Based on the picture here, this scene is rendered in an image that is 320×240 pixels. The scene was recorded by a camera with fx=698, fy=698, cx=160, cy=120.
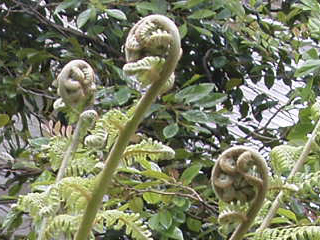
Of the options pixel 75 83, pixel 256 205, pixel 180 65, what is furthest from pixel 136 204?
pixel 180 65

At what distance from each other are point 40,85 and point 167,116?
46 cm

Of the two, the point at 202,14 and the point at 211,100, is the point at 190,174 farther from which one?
the point at 202,14

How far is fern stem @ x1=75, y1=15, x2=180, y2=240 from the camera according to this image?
1.54 feet

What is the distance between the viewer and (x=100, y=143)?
618 mm

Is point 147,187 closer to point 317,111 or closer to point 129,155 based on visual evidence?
point 317,111

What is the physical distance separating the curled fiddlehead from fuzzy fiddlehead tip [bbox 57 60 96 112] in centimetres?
17

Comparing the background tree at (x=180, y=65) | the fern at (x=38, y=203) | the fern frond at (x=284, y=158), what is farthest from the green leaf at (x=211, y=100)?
the fern at (x=38, y=203)

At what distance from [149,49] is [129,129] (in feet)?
0.21

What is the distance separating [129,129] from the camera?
485 mm

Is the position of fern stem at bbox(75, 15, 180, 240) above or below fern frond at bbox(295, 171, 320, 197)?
above

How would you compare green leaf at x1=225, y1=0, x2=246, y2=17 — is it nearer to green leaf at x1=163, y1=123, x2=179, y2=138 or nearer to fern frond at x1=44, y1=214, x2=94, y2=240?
green leaf at x1=163, y1=123, x2=179, y2=138

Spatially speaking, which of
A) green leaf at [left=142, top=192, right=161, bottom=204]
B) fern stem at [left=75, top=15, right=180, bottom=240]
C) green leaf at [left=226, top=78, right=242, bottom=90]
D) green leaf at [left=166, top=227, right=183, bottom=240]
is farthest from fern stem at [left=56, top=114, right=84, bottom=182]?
green leaf at [left=226, top=78, right=242, bottom=90]

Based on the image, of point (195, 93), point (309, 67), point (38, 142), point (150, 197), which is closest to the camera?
point (150, 197)

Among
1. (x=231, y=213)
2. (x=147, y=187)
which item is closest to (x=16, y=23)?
(x=147, y=187)
